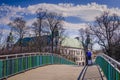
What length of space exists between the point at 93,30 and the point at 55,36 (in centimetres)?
1174

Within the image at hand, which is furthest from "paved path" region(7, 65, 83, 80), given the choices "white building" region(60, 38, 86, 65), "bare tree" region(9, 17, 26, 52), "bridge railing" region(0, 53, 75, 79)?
"white building" region(60, 38, 86, 65)

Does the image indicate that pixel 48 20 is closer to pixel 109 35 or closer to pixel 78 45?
pixel 109 35

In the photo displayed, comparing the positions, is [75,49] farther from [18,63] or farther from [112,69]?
[112,69]

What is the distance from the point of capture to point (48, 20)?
75.9 meters

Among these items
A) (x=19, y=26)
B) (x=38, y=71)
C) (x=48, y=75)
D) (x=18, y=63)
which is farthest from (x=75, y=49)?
(x=48, y=75)

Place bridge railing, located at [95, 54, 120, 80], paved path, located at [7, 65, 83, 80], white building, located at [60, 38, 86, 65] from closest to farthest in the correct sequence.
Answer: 1. bridge railing, located at [95, 54, 120, 80]
2. paved path, located at [7, 65, 83, 80]
3. white building, located at [60, 38, 86, 65]

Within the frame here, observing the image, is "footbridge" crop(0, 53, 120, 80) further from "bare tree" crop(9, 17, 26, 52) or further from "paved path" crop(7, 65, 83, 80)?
"bare tree" crop(9, 17, 26, 52)

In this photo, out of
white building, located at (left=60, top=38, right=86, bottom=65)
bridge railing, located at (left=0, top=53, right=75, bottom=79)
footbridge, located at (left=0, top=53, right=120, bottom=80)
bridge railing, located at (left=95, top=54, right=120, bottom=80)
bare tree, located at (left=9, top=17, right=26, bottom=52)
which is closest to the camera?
bridge railing, located at (left=95, top=54, right=120, bottom=80)

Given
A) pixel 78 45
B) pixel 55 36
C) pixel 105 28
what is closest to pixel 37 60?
pixel 105 28

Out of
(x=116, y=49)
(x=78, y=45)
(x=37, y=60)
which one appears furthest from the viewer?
(x=78, y=45)

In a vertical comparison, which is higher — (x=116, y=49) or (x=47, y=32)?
(x=47, y=32)

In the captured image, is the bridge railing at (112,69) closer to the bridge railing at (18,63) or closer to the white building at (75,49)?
the bridge railing at (18,63)

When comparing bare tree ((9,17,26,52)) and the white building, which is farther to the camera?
the white building

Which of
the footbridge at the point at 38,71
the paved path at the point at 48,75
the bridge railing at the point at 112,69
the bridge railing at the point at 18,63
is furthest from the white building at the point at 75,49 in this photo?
the bridge railing at the point at 112,69
